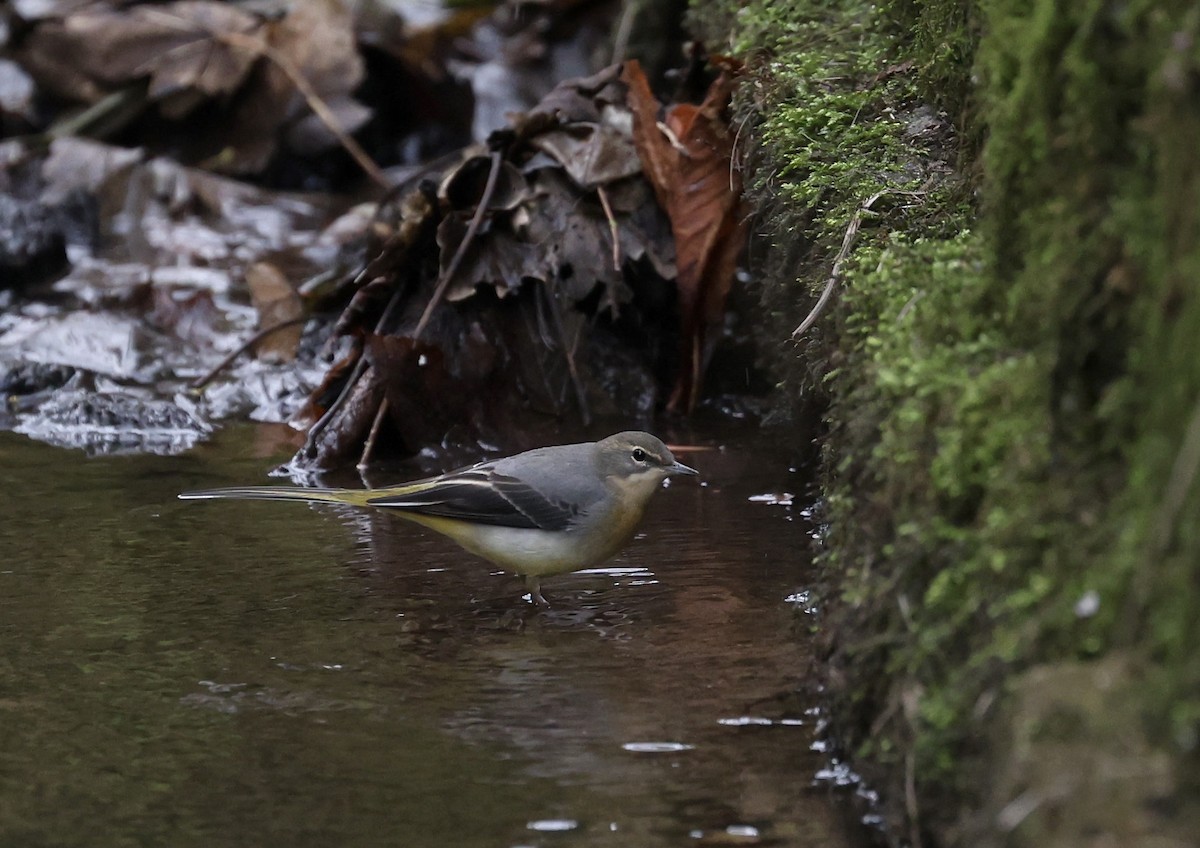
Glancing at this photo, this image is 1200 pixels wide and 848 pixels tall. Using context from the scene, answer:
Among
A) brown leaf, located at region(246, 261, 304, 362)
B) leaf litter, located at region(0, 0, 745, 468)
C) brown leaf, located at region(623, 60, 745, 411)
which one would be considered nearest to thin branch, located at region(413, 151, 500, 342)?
leaf litter, located at region(0, 0, 745, 468)

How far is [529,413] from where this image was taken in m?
7.24

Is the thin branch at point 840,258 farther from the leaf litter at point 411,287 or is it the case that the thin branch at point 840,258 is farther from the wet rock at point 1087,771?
the wet rock at point 1087,771

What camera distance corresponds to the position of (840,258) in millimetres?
4613

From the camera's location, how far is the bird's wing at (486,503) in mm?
5184

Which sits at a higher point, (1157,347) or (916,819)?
(1157,347)

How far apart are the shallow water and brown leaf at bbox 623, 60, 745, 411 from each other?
112 centimetres

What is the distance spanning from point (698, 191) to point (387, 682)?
3396 millimetres

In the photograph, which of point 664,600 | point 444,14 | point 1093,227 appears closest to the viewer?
point 1093,227

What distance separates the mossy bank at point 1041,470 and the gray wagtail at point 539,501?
1.19 metres

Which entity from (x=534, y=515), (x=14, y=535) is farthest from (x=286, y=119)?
(x=534, y=515)

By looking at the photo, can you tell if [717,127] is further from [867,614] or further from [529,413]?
[867,614]

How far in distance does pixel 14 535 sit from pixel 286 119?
648 centimetres

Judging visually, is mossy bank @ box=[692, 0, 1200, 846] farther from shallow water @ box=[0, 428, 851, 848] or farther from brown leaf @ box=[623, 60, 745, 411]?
brown leaf @ box=[623, 60, 745, 411]

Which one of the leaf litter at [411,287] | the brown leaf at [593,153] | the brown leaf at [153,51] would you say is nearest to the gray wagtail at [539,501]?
the leaf litter at [411,287]
